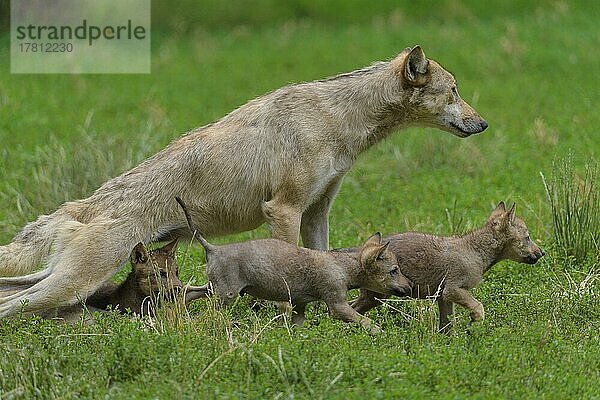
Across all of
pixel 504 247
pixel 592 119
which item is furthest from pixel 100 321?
pixel 592 119

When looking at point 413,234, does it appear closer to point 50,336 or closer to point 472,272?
point 472,272

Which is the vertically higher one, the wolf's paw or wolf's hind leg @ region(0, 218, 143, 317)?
wolf's hind leg @ region(0, 218, 143, 317)

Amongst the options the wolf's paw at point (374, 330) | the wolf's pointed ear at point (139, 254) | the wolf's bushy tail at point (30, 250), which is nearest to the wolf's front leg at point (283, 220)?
the wolf's pointed ear at point (139, 254)

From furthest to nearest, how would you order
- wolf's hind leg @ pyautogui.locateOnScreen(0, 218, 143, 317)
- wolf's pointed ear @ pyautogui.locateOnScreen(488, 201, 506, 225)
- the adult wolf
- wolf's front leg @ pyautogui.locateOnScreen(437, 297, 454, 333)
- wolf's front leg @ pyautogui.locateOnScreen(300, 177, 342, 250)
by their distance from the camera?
wolf's front leg @ pyautogui.locateOnScreen(300, 177, 342, 250), the adult wolf, wolf's pointed ear @ pyautogui.locateOnScreen(488, 201, 506, 225), wolf's hind leg @ pyautogui.locateOnScreen(0, 218, 143, 317), wolf's front leg @ pyautogui.locateOnScreen(437, 297, 454, 333)

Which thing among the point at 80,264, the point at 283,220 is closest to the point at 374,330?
the point at 283,220

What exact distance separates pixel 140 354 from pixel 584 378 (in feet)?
8.97

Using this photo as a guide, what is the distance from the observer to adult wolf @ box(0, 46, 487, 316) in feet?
30.3

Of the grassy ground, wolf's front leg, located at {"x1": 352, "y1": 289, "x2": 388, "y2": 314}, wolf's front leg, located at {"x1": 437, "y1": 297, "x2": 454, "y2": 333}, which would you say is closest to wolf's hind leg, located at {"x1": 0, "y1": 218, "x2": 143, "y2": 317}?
the grassy ground

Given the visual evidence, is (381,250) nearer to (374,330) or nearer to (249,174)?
(374,330)

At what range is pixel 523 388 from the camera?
23.7 ft

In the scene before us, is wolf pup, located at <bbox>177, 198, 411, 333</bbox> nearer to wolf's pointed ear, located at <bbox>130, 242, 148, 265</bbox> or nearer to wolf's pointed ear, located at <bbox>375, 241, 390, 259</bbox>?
wolf's pointed ear, located at <bbox>375, 241, 390, 259</bbox>

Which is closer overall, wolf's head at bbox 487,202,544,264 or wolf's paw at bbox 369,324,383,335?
wolf's paw at bbox 369,324,383,335

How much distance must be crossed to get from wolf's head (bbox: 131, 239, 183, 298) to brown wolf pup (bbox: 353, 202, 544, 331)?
1673 mm

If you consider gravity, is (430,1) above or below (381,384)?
above
